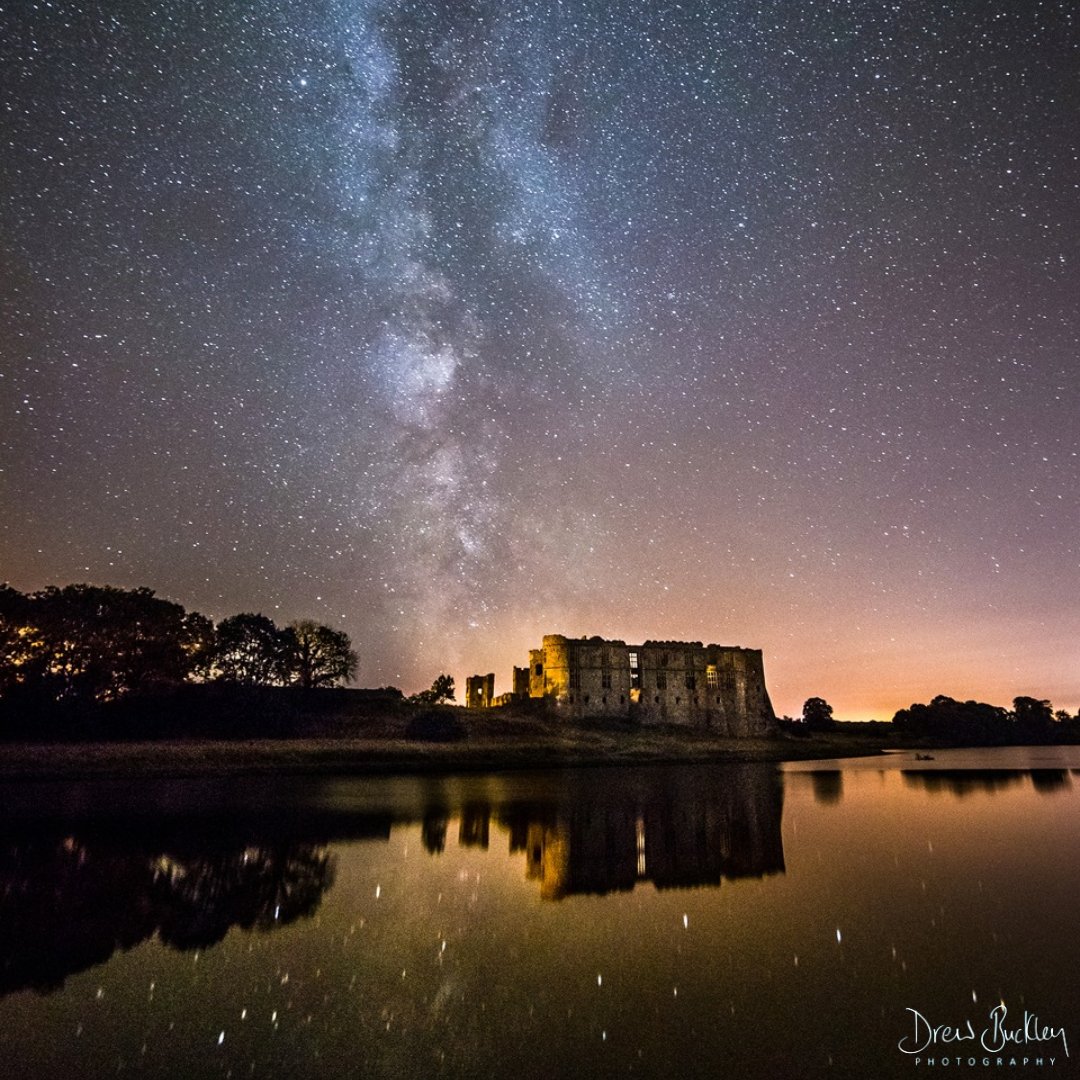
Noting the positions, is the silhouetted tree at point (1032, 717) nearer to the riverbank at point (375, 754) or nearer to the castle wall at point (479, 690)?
the riverbank at point (375, 754)

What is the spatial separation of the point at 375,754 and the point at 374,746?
1.99m

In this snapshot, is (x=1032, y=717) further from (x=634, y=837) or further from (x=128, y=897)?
(x=128, y=897)

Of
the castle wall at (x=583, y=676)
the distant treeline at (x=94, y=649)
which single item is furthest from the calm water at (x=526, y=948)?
the castle wall at (x=583, y=676)

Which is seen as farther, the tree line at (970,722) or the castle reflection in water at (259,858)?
the tree line at (970,722)

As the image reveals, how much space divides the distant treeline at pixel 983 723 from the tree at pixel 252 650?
433 ft

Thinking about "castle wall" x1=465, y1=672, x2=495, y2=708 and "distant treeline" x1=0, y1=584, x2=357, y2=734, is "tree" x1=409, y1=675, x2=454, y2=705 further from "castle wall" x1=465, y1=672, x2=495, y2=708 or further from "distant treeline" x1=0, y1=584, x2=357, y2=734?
"distant treeline" x1=0, y1=584, x2=357, y2=734

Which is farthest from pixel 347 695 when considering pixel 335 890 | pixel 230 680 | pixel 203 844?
pixel 335 890

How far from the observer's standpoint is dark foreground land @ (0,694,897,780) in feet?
132

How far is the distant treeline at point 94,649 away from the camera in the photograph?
5006 centimetres

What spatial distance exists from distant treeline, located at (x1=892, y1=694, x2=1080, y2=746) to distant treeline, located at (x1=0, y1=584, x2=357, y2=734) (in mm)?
142004

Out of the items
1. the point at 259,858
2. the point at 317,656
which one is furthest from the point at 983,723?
the point at 259,858

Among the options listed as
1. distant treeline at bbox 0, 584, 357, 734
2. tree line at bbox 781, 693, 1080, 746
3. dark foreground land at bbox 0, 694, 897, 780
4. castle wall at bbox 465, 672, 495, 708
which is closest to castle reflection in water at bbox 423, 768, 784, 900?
dark foreground land at bbox 0, 694, 897, 780

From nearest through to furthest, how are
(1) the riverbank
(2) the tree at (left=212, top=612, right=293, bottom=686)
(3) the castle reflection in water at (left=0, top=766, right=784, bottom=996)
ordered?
(3) the castle reflection in water at (left=0, top=766, right=784, bottom=996) → (1) the riverbank → (2) the tree at (left=212, top=612, right=293, bottom=686)

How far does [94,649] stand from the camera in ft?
178
